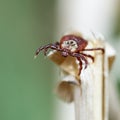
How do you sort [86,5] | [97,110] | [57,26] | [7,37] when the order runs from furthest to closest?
[86,5] < [57,26] < [7,37] < [97,110]

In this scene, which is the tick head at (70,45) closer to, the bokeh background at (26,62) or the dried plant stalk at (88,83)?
the dried plant stalk at (88,83)

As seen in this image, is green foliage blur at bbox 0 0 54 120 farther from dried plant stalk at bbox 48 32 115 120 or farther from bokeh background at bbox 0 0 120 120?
dried plant stalk at bbox 48 32 115 120

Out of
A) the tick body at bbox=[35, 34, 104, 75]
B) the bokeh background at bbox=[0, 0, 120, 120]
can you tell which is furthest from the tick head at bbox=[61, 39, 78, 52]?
the bokeh background at bbox=[0, 0, 120, 120]

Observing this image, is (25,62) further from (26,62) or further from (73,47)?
(73,47)

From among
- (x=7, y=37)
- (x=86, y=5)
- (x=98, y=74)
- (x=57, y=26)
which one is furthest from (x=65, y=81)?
(x=86, y=5)

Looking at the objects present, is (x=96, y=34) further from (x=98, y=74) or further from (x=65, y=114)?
(x=65, y=114)

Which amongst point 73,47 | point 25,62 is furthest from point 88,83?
point 25,62

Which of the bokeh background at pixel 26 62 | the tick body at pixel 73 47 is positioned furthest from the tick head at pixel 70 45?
the bokeh background at pixel 26 62
